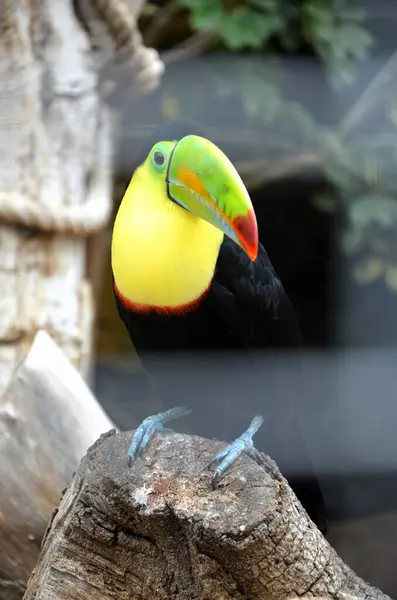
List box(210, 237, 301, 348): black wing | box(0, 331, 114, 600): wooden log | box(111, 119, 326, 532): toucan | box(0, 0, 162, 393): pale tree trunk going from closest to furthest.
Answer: box(111, 119, 326, 532): toucan, box(210, 237, 301, 348): black wing, box(0, 331, 114, 600): wooden log, box(0, 0, 162, 393): pale tree trunk

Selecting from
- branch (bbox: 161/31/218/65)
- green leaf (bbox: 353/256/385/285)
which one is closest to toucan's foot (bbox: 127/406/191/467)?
green leaf (bbox: 353/256/385/285)

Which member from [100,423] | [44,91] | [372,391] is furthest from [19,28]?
[372,391]

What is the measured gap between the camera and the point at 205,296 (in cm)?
110

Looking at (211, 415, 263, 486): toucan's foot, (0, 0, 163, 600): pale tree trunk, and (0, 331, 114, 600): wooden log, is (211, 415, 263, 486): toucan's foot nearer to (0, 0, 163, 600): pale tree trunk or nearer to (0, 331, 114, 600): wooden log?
(0, 331, 114, 600): wooden log

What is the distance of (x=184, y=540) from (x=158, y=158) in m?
0.47

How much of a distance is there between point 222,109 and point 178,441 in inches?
56.2

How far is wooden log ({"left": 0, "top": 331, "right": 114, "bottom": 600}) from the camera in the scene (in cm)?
127

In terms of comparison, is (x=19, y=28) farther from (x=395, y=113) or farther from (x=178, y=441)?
(x=178, y=441)

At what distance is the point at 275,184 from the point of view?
2393mm

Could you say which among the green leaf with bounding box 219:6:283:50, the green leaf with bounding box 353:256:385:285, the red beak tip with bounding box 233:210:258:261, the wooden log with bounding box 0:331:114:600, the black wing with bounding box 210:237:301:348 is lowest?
the green leaf with bounding box 353:256:385:285

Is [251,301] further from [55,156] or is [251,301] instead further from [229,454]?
[55,156]

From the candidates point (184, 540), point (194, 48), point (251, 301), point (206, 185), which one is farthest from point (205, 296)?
point (194, 48)

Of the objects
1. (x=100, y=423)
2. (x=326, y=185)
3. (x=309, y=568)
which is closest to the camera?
(x=309, y=568)

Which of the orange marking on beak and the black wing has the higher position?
the orange marking on beak
